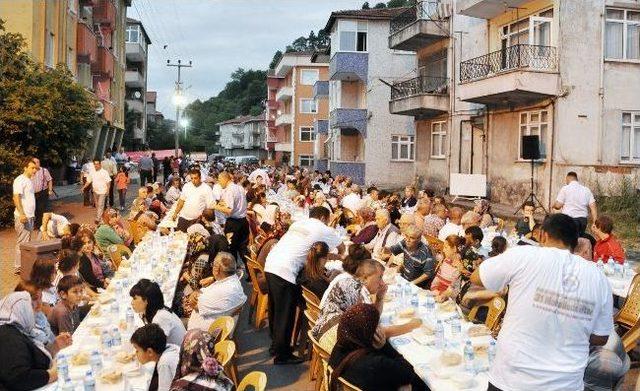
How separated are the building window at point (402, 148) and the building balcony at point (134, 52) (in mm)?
29428

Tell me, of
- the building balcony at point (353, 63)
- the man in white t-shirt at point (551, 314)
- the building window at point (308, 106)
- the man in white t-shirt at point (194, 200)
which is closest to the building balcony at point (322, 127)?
the building balcony at point (353, 63)

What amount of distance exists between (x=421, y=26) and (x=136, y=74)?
36872 mm

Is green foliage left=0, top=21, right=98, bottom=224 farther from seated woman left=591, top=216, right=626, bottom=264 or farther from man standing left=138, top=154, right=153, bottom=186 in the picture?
seated woman left=591, top=216, right=626, bottom=264

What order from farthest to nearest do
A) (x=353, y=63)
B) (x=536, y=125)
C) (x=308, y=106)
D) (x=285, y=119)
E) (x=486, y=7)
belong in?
(x=285, y=119) → (x=308, y=106) → (x=353, y=63) → (x=486, y=7) → (x=536, y=125)

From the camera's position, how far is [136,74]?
59344mm

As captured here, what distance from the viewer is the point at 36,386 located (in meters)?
4.68

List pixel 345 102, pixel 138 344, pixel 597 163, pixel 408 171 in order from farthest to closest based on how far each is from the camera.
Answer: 1. pixel 345 102
2. pixel 408 171
3. pixel 597 163
4. pixel 138 344

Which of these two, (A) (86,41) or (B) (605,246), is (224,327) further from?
(A) (86,41)

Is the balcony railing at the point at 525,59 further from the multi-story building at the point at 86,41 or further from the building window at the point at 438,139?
the multi-story building at the point at 86,41

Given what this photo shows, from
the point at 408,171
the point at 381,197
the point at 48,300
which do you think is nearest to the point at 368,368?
the point at 48,300

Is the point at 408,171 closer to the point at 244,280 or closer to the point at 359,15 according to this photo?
the point at 359,15

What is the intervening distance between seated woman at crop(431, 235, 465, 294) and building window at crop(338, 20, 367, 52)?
32.2 meters

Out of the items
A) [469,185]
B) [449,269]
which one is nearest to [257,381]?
[449,269]

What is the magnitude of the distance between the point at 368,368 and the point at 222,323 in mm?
2046
